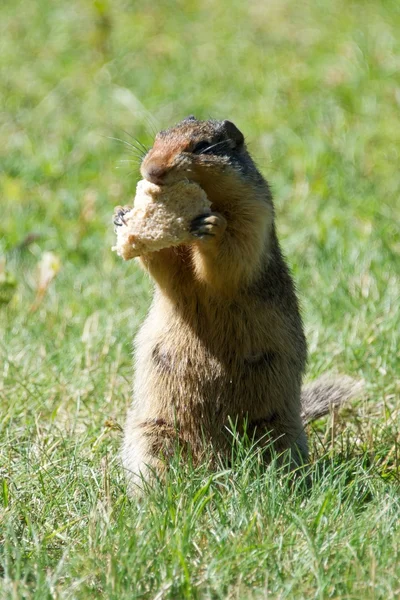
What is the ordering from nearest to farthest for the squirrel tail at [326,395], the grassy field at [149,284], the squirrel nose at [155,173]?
the grassy field at [149,284] → the squirrel nose at [155,173] → the squirrel tail at [326,395]

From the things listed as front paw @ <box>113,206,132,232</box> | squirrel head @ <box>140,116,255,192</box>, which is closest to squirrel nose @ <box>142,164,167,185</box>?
squirrel head @ <box>140,116,255,192</box>

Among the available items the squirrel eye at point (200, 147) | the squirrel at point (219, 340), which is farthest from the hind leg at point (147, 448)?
the squirrel eye at point (200, 147)

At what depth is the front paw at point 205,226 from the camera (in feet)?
12.5

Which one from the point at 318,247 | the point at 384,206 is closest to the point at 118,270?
the point at 318,247

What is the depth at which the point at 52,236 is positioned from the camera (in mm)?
6895

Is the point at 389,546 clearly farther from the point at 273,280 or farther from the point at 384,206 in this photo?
the point at 384,206

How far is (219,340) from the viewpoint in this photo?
4059 mm

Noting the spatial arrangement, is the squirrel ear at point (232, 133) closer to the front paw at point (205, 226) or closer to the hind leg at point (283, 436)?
the front paw at point (205, 226)

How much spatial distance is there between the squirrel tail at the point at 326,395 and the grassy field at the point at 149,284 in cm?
12

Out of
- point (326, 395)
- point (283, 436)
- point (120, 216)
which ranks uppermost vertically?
point (120, 216)

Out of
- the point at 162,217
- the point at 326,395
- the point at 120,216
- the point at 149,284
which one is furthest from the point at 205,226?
the point at 149,284

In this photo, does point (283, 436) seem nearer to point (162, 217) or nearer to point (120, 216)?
point (162, 217)

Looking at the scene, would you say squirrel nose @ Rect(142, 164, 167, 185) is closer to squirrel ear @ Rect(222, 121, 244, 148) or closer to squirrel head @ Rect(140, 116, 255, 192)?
squirrel head @ Rect(140, 116, 255, 192)

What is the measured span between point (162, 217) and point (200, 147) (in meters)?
0.32
